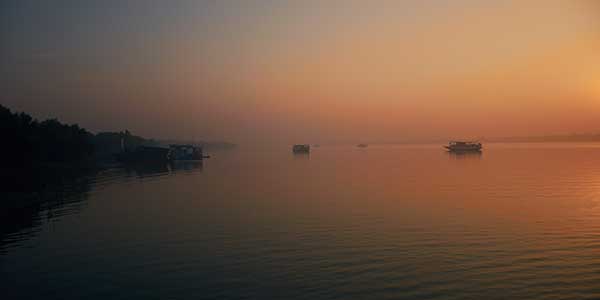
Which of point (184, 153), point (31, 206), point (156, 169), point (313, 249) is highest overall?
point (184, 153)

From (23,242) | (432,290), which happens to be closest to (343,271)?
(432,290)

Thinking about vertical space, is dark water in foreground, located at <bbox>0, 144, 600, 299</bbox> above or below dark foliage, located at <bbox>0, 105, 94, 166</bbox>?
below

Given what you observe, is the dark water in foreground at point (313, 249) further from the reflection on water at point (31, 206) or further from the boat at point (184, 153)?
the boat at point (184, 153)

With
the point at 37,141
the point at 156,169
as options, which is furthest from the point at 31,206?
the point at 156,169

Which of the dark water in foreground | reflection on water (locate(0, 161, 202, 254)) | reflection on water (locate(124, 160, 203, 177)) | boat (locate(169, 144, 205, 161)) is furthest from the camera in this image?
boat (locate(169, 144, 205, 161))

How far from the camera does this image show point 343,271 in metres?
21.2

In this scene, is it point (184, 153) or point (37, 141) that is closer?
point (37, 141)

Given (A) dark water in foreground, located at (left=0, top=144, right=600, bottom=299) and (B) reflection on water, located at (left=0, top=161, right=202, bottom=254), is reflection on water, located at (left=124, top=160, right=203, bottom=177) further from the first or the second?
(A) dark water in foreground, located at (left=0, top=144, right=600, bottom=299)

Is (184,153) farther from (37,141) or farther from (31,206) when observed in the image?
(31,206)

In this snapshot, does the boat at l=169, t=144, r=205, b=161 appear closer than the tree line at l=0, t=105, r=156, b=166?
No

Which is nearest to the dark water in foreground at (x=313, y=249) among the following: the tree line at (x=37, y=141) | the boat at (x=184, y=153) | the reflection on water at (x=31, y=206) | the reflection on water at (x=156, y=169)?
the reflection on water at (x=31, y=206)

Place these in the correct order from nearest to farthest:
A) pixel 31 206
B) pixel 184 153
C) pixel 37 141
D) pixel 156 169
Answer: pixel 31 206 < pixel 37 141 < pixel 156 169 < pixel 184 153

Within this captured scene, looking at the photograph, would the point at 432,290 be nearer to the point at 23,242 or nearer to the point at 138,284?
the point at 138,284

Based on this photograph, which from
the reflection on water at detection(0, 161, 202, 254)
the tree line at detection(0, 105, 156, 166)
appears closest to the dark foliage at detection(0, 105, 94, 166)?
the tree line at detection(0, 105, 156, 166)
